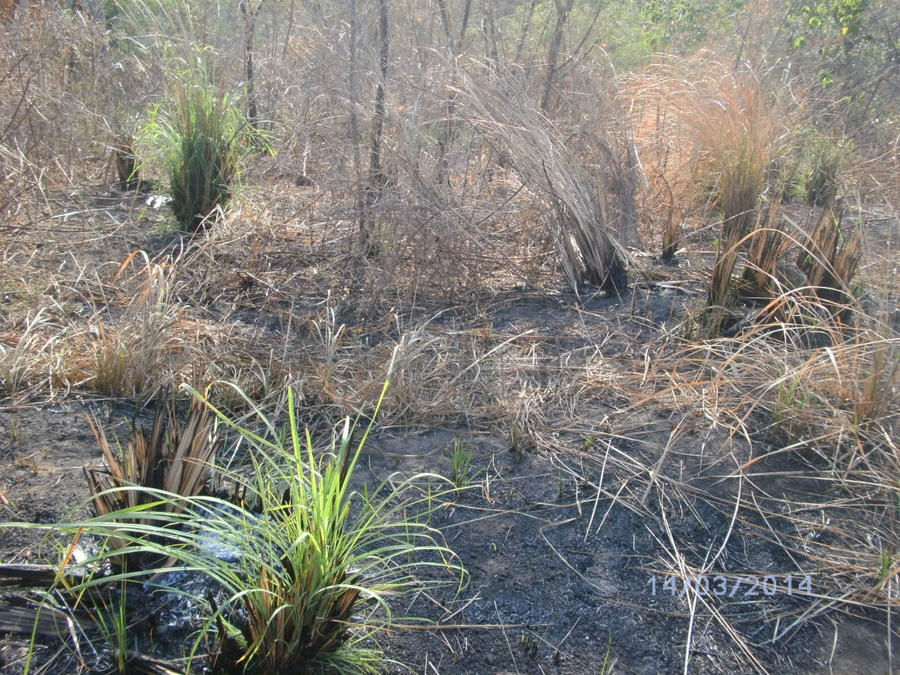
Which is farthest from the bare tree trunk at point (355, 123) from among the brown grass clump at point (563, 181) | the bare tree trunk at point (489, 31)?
the bare tree trunk at point (489, 31)

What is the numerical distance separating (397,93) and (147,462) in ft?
8.73

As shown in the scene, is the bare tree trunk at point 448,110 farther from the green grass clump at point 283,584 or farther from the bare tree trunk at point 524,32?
the green grass clump at point 283,584

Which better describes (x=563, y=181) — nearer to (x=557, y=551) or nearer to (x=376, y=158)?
(x=376, y=158)

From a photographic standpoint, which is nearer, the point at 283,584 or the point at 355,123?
the point at 283,584

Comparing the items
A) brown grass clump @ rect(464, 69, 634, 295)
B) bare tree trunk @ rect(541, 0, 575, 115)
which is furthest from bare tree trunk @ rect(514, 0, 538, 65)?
brown grass clump @ rect(464, 69, 634, 295)

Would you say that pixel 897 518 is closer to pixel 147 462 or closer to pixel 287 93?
pixel 147 462

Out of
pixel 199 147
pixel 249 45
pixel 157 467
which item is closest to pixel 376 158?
pixel 199 147

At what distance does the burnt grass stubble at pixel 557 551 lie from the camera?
1.80 meters

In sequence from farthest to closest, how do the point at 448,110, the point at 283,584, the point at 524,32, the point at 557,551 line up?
the point at 524,32, the point at 448,110, the point at 557,551, the point at 283,584

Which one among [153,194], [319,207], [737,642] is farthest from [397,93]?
[737,642]

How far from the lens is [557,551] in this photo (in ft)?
6.97

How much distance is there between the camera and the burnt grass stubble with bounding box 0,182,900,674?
180 centimetres
